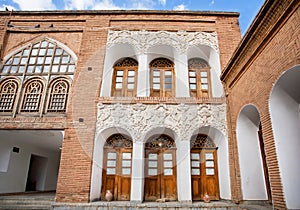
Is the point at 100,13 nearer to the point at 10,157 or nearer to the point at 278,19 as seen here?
the point at 278,19

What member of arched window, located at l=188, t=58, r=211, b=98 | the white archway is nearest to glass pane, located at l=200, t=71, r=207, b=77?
arched window, located at l=188, t=58, r=211, b=98

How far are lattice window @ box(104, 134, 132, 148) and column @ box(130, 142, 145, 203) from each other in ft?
1.93

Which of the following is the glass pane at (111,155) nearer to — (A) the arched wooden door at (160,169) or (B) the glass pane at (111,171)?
(B) the glass pane at (111,171)

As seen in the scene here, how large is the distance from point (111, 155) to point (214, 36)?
5.47 meters

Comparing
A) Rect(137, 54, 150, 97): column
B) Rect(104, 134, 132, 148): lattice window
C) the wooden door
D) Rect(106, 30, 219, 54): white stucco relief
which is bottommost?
the wooden door

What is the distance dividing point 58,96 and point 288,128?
632cm

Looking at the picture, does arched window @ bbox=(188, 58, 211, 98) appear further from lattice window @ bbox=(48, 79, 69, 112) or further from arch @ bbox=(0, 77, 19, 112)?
arch @ bbox=(0, 77, 19, 112)

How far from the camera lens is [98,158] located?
668 cm

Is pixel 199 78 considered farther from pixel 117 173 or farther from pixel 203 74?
pixel 117 173

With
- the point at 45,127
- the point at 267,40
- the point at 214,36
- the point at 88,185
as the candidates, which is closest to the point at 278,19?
the point at 267,40

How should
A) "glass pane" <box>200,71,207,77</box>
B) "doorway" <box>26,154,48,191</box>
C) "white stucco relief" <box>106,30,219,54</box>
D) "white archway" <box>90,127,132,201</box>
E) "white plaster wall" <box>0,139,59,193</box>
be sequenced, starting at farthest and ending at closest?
"doorway" <box>26,154,48,191</box> < "white plaster wall" <box>0,139,59,193</box> < "glass pane" <box>200,71,207,77</box> < "white stucco relief" <box>106,30,219,54</box> < "white archway" <box>90,127,132,201</box>

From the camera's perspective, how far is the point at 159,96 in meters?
7.42

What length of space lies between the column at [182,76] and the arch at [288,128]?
3.08 metres

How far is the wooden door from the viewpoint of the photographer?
6.64 metres
